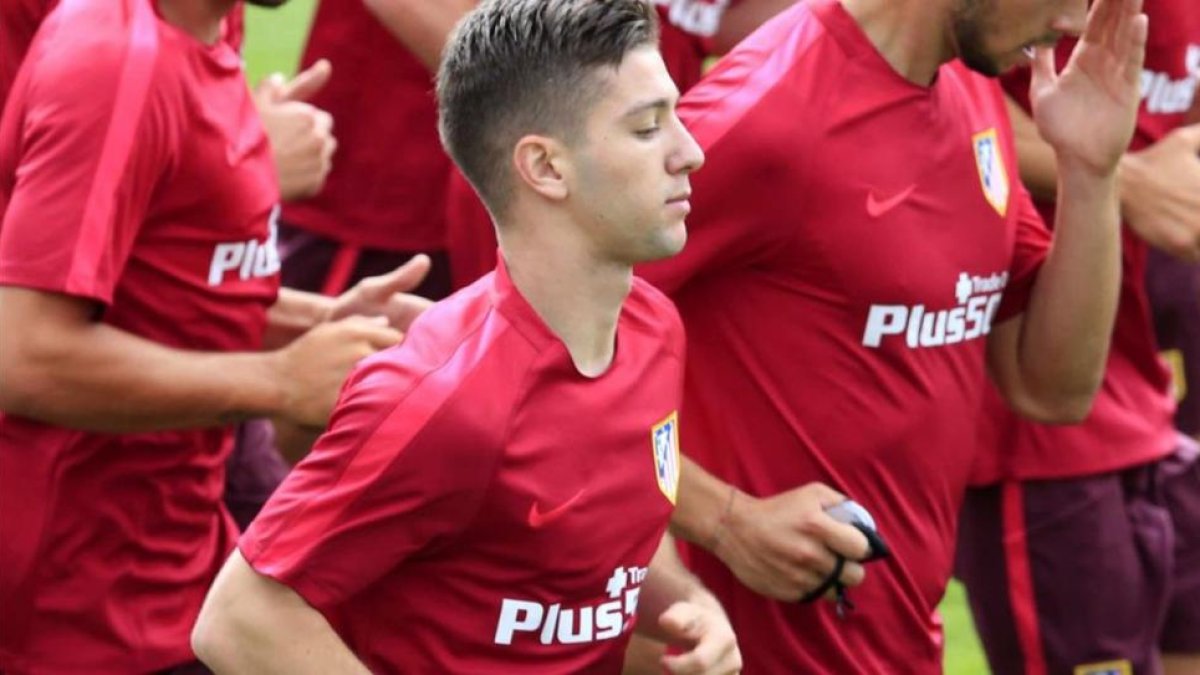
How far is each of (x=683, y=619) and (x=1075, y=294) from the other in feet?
3.57

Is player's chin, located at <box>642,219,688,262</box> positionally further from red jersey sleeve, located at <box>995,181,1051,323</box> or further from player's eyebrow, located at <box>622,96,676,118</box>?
red jersey sleeve, located at <box>995,181,1051,323</box>

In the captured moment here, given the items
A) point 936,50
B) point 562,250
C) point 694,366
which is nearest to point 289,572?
point 562,250

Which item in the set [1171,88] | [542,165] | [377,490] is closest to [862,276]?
[542,165]

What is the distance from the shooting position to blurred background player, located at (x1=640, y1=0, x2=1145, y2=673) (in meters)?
3.99

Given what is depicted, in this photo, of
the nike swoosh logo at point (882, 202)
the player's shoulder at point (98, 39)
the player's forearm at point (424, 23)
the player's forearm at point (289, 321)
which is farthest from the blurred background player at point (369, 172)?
the nike swoosh logo at point (882, 202)

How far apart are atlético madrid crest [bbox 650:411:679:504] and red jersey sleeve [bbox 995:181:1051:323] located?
2.65 feet

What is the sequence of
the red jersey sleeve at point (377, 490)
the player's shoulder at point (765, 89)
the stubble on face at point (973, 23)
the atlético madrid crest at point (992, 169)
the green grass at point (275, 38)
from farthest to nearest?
the green grass at point (275, 38) → the atlético madrid crest at point (992, 169) → the stubble on face at point (973, 23) → the player's shoulder at point (765, 89) → the red jersey sleeve at point (377, 490)

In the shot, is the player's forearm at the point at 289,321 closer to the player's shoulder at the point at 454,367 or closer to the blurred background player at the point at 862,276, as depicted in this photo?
the blurred background player at the point at 862,276

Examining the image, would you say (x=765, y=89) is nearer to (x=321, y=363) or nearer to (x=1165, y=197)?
(x=321, y=363)

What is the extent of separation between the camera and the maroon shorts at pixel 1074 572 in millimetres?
5316

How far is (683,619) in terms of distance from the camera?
359 cm

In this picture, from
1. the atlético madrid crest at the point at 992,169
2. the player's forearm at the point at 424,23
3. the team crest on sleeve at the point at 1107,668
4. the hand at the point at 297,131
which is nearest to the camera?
the atlético madrid crest at the point at 992,169

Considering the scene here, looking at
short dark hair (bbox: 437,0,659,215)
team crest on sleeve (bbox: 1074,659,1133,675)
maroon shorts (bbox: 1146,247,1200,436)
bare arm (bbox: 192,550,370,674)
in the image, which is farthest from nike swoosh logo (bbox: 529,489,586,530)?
maroon shorts (bbox: 1146,247,1200,436)

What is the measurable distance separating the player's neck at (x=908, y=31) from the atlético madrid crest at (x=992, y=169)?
181mm
